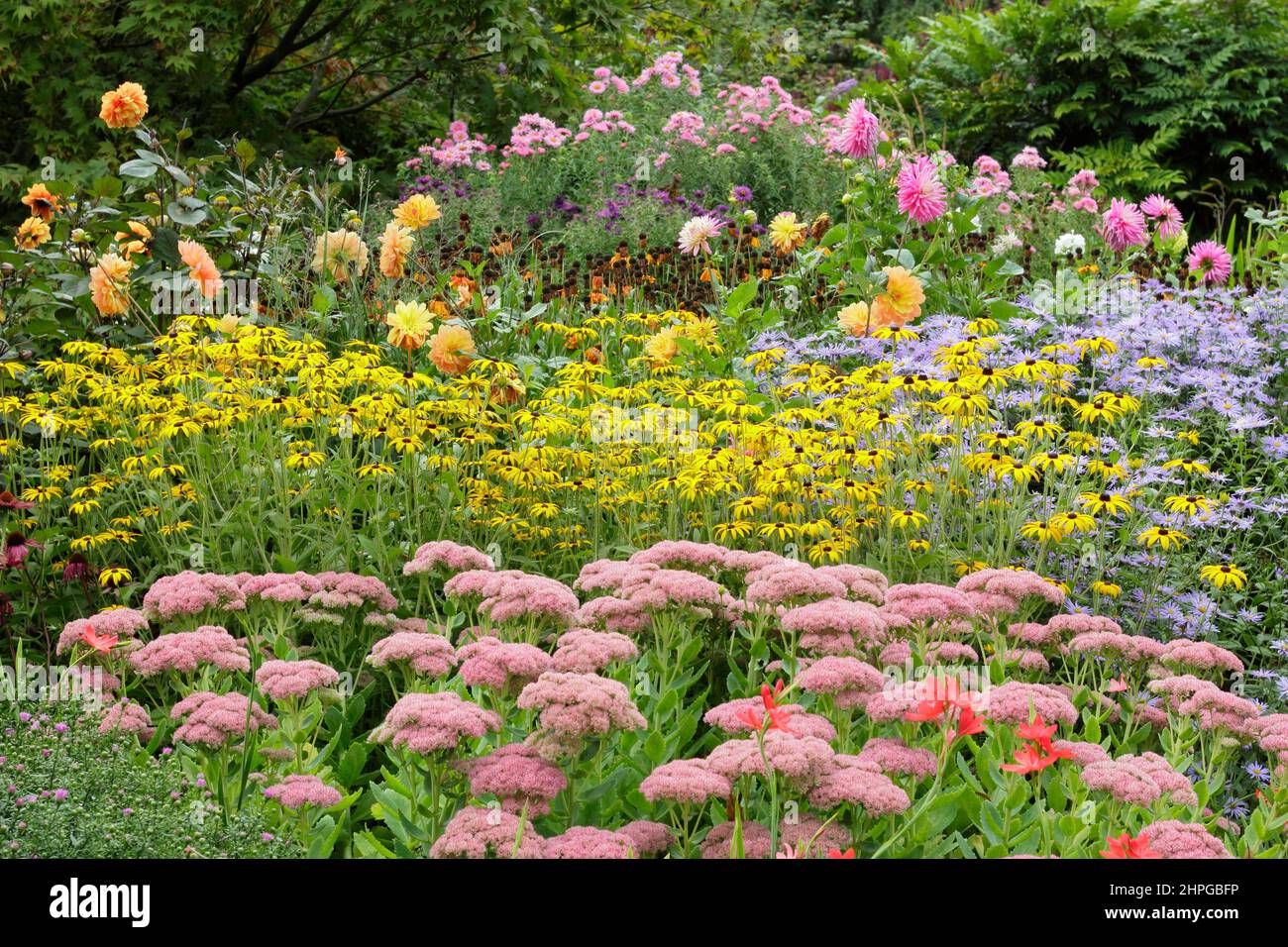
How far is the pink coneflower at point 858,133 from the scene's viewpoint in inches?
227

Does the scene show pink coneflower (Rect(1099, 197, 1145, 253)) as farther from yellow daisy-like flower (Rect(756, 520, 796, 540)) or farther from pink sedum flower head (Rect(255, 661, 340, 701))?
pink sedum flower head (Rect(255, 661, 340, 701))

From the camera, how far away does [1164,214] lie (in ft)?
23.4

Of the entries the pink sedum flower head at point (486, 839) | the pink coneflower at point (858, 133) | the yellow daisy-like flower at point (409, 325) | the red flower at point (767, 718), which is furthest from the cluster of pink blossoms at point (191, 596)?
the pink coneflower at point (858, 133)

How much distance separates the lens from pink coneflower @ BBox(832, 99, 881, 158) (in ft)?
18.9

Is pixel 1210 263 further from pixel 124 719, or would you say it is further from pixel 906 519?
pixel 124 719

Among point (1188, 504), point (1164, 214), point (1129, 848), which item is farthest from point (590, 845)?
point (1164, 214)

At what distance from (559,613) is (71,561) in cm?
197

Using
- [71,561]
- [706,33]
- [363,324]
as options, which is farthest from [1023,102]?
[71,561]

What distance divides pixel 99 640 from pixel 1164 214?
6.05m

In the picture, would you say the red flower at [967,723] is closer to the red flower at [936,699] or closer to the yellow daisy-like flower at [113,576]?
the red flower at [936,699]

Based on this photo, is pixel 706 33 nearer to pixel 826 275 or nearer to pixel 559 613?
pixel 826 275

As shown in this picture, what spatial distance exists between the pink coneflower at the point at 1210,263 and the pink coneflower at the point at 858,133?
5.92 feet

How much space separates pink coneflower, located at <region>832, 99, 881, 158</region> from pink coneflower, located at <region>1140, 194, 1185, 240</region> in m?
1.92

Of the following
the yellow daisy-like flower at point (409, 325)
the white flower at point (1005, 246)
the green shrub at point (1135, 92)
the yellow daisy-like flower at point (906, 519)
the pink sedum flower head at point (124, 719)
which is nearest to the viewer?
the pink sedum flower head at point (124, 719)
